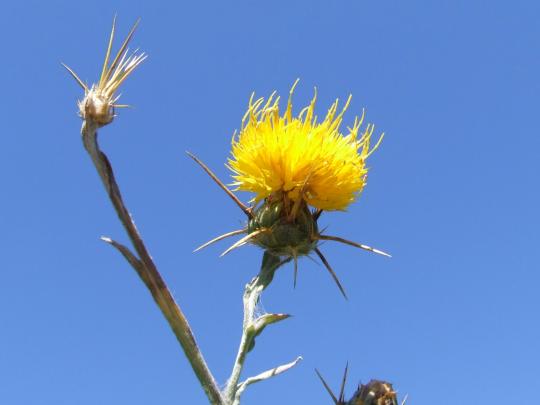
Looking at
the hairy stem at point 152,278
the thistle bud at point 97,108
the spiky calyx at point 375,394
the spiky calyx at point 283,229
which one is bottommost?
the spiky calyx at point 375,394

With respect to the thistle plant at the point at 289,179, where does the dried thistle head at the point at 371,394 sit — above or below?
below

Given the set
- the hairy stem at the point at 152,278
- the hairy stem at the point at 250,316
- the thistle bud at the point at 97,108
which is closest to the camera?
the thistle bud at the point at 97,108

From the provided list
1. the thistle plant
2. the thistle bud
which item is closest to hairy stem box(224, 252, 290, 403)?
the thistle plant

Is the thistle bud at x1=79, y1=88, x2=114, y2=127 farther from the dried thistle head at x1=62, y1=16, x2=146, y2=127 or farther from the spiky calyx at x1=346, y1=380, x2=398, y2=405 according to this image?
the spiky calyx at x1=346, y1=380, x2=398, y2=405

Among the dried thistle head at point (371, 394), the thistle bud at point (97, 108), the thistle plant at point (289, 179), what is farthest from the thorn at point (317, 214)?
the thistle bud at point (97, 108)

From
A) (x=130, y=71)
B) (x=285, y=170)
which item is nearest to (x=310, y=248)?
(x=285, y=170)

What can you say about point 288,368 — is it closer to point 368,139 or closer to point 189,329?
point 189,329

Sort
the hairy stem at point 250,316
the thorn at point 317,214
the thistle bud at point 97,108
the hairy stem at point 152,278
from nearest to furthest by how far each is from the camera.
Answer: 1. the thistle bud at point 97,108
2. the hairy stem at point 152,278
3. the hairy stem at point 250,316
4. the thorn at point 317,214

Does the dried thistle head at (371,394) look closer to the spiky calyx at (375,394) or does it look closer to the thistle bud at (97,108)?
the spiky calyx at (375,394)
